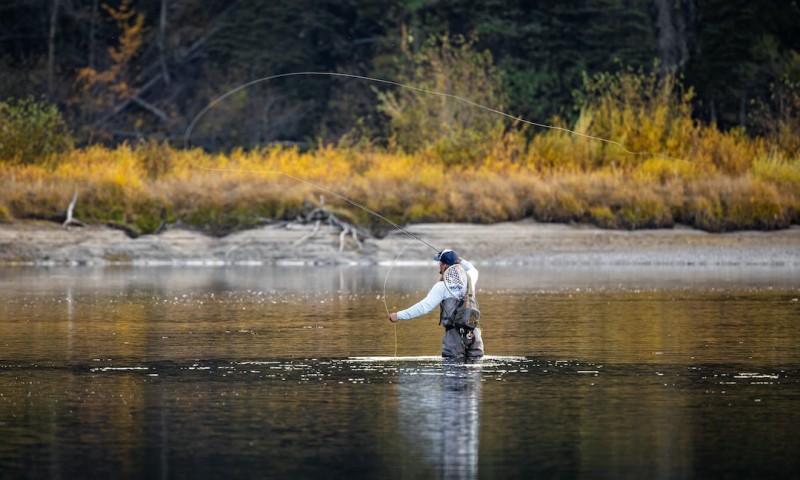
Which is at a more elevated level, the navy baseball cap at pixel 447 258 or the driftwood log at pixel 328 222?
the driftwood log at pixel 328 222

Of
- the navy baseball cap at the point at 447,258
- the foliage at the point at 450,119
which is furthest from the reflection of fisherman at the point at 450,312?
the foliage at the point at 450,119

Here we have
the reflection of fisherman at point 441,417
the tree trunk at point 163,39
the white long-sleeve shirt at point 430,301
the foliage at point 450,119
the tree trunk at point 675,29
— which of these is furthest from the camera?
the tree trunk at point 163,39

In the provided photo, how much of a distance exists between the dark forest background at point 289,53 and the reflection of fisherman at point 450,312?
90.3 feet

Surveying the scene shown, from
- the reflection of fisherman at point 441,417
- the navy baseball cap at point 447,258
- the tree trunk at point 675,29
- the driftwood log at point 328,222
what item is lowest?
the reflection of fisherman at point 441,417

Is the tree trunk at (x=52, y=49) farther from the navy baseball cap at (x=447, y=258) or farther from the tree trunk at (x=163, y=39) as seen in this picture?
the navy baseball cap at (x=447, y=258)

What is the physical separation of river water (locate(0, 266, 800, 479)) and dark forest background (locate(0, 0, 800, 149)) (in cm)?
2276

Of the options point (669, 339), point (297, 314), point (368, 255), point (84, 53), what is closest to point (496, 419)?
point (669, 339)

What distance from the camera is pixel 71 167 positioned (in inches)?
1217

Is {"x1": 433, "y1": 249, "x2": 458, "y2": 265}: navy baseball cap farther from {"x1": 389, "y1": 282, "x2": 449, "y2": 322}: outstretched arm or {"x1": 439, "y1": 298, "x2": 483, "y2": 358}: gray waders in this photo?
{"x1": 439, "y1": 298, "x2": 483, "y2": 358}: gray waders

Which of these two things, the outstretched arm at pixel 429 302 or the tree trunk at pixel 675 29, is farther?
the tree trunk at pixel 675 29

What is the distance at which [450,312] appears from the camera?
14016 millimetres

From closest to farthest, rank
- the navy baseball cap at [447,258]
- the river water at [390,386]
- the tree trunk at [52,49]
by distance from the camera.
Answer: the river water at [390,386] → the navy baseball cap at [447,258] → the tree trunk at [52,49]

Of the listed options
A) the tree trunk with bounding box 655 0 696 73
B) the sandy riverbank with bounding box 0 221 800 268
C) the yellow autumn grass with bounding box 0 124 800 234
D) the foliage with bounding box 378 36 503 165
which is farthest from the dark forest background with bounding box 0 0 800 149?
the sandy riverbank with bounding box 0 221 800 268

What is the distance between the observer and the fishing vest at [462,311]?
13938 mm
